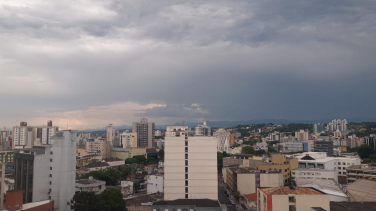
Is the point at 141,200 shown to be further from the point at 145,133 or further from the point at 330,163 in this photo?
the point at 145,133

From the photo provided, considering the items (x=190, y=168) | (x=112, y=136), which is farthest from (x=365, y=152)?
(x=112, y=136)

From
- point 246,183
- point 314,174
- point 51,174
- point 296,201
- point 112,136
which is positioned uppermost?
point 112,136

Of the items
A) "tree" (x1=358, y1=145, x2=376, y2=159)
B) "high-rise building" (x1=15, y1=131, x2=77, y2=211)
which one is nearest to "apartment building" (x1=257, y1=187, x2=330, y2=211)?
"high-rise building" (x1=15, y1=131, x2=77, y2=211)

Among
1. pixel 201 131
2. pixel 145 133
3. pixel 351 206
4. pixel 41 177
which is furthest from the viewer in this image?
pixel 145 133

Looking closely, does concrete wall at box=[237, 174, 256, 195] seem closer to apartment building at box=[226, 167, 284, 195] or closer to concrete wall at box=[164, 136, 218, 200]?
apartment building at box=[226, 167, 284, 195]

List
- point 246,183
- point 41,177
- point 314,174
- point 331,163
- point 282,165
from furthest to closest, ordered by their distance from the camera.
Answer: point 331,163 < point 282,165 < point 314,174 < point 246,183 < point 41,177

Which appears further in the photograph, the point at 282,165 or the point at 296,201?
the point at 282,165

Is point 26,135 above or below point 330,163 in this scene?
above
